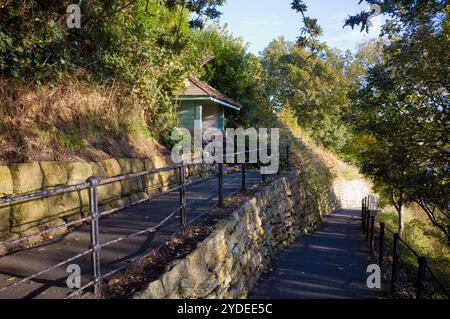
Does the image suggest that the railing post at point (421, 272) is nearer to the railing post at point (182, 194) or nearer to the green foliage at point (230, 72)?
the railing post at point (182, 194)

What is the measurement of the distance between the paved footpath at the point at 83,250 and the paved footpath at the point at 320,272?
1936 millimetres

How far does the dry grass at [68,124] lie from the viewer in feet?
18.8

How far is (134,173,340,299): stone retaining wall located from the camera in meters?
4.01

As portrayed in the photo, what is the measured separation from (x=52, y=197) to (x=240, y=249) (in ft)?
10.2

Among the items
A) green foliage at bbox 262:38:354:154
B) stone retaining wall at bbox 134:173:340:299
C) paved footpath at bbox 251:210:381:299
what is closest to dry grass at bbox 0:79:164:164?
stone retaining wall at bbox 134:173:340:299

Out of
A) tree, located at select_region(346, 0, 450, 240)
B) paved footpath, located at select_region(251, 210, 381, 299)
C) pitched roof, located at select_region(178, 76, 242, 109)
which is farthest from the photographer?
pitched roof, located at select_region(178, 76, 242, 109)

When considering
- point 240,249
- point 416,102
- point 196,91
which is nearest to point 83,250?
point 240,249

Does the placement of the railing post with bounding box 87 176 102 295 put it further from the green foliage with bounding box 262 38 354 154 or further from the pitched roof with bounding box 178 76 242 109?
the green foliage with bounding box 262 38 354 154

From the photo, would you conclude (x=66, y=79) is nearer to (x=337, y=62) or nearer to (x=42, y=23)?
(x=42, y=23)

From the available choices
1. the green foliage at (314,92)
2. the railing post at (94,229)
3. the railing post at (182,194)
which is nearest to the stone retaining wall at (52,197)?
the railing post at (182,194)

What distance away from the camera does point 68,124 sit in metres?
7.02

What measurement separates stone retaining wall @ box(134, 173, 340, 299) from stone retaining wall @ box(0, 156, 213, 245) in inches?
94.0
